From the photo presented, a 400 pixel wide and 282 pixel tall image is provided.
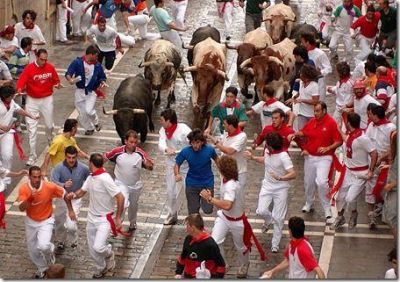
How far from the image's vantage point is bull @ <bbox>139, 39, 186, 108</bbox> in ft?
80.0

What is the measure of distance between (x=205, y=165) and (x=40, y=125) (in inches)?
249

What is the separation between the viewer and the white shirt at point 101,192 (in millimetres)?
16906

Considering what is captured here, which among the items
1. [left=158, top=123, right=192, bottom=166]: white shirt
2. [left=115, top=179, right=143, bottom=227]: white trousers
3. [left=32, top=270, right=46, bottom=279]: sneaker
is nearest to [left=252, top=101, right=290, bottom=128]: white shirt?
[left=158, top=123, right=192, bottom=166]: white shirt

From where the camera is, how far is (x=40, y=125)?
23.6 metres

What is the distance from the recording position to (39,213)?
17.1 m

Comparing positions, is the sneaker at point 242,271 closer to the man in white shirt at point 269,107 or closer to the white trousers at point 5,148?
the man in white shirt at point 269,107

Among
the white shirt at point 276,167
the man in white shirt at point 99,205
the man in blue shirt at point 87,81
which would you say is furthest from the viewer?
the man in blue shirt at point 87,81

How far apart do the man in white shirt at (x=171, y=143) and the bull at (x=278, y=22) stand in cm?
873

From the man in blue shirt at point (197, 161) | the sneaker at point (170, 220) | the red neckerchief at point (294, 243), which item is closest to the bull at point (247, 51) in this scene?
the sneaker at point (170, 220)

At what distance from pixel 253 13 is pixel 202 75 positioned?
6619 millimetres

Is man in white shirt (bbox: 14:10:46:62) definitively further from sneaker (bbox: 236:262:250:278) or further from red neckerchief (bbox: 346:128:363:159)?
sneaker (bbox: 236:262:250:278)

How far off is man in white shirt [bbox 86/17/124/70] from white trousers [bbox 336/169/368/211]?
315 inches

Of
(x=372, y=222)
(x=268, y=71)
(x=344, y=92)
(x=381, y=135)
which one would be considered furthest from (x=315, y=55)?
(x=372, y=222)

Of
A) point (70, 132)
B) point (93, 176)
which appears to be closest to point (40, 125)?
point (70, 132)
